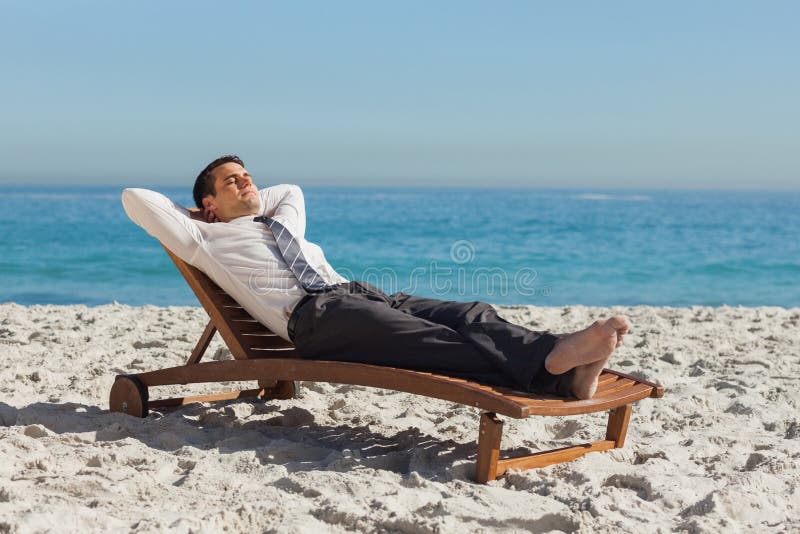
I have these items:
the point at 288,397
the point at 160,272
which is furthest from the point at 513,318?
the point at 160,272

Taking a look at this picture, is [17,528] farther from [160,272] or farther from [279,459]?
[160,272]

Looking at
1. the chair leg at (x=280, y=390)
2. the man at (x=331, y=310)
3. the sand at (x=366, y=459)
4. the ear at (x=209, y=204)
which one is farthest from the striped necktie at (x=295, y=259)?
the chair leg at (x=280, y=390)

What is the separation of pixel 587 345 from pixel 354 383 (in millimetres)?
966

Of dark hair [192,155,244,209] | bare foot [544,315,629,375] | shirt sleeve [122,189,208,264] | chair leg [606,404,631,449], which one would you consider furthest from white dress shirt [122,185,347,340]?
chair leg [606,404,631,449]

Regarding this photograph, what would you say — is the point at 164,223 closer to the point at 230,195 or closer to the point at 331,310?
the point at 230,195

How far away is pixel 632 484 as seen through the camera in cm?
309

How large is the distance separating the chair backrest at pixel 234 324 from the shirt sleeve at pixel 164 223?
0.08 metres

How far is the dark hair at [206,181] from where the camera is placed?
424 cm

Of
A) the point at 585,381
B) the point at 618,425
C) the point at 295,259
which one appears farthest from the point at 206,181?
the point at 618,425

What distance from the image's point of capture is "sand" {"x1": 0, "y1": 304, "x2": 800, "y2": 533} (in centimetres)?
269

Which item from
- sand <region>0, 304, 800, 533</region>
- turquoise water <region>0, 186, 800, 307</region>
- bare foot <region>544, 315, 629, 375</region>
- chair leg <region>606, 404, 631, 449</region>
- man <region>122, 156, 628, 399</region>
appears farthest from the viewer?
turquoise water <region>0, 186, 800, 307</region>

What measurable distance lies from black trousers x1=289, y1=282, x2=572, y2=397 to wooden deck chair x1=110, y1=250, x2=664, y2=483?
0.31 ft

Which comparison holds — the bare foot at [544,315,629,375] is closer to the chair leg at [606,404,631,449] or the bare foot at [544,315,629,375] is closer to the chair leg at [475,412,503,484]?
the chair leg at [475,412,503,484]

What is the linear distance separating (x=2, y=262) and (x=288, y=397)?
14.1 metres
